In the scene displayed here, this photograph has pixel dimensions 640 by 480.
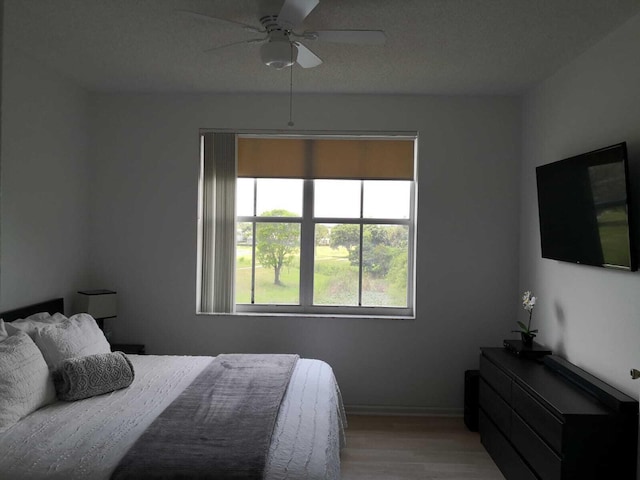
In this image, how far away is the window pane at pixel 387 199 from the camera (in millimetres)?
4531

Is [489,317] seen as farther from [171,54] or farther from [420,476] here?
[171,54]

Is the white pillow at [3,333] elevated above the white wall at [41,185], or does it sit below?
below

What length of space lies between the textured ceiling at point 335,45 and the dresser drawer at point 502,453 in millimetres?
2549

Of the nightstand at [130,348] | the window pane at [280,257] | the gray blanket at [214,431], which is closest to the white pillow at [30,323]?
the nightstand at [130,348]

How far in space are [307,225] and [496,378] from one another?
2059mm

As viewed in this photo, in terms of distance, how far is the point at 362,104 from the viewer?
14.3 feet

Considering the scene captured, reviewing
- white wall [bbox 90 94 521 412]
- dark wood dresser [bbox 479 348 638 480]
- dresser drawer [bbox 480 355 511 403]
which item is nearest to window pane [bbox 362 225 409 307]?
white wall [bbox 90 94 521 412]

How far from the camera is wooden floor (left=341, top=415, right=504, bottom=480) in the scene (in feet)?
10.8

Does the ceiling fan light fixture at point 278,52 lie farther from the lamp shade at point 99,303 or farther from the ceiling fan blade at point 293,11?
the lamp shade at point 99,303

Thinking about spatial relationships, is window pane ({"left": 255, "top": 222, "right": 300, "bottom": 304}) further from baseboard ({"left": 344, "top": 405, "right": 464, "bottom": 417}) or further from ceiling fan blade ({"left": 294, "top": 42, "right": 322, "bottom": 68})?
ceiling fan blade ({"left": 294, "top": 42, "right": 322, "bottom": 68})

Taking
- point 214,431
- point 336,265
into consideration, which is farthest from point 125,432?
point 336,265

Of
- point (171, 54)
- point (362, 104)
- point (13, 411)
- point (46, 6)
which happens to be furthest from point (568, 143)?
point (13, 411)

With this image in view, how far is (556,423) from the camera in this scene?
251cm

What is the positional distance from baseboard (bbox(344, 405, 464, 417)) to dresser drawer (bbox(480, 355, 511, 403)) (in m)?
0.75
